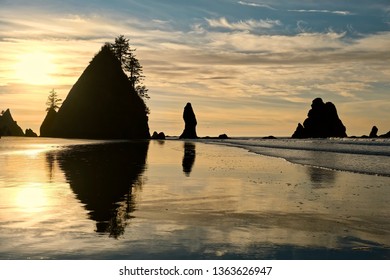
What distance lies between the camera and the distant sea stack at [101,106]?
314 feet

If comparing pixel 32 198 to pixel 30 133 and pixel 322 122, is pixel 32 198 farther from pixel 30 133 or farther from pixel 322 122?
pixel 322 122

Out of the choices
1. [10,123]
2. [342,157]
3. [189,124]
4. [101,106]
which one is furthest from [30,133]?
[342,157]

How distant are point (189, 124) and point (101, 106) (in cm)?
7393

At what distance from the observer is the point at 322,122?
19325cm

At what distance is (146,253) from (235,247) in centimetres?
138

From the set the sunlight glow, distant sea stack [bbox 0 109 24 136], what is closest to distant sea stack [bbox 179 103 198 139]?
distant sea stack [bbox 0 109 24 136]

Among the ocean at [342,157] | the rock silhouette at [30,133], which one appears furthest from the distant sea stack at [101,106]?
the ocean at [342,157]

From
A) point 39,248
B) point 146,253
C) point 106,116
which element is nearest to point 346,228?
point 146,253

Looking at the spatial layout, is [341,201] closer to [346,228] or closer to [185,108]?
[346,228]

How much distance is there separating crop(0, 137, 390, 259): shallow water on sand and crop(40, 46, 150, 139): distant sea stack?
8173 cm

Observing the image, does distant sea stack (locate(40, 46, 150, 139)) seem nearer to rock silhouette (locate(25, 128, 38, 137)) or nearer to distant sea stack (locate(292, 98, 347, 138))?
rock silhouette (locate(25, 128, 38, 137))

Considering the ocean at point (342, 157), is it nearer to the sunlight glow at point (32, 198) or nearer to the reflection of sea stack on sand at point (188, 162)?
the reflection of sea stack on sand at point (188, 162)

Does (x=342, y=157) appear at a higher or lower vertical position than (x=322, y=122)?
lower

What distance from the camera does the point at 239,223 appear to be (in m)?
8.55
